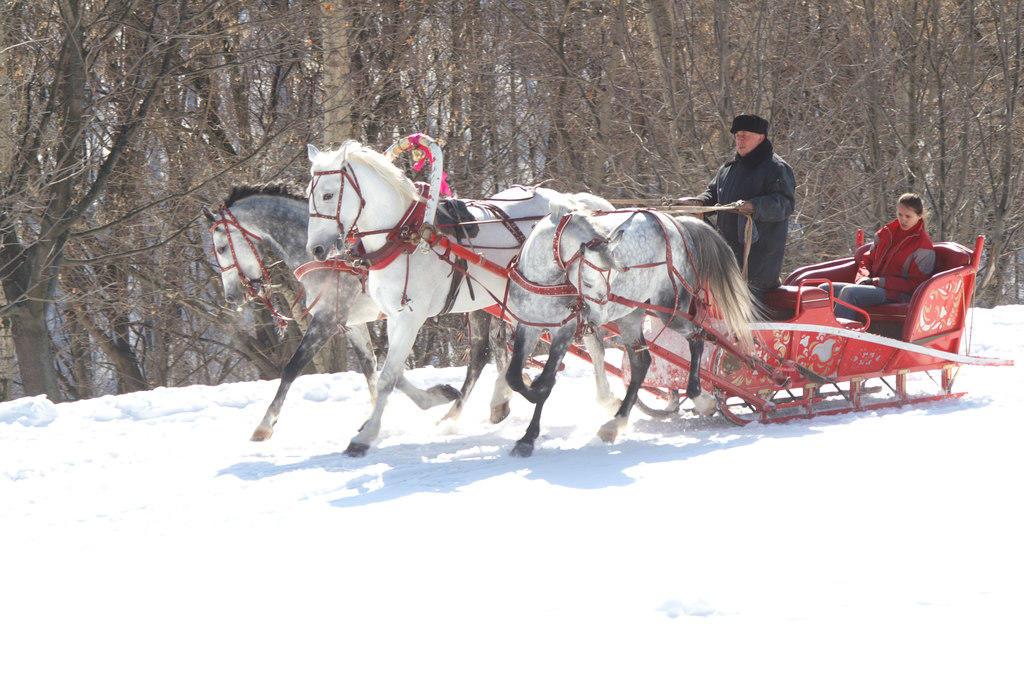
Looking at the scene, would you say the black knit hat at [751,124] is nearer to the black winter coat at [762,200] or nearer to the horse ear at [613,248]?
the black winter coat at [762,200]

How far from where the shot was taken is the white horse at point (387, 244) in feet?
22.7

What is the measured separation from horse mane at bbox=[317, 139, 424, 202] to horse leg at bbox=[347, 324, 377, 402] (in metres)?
1.46

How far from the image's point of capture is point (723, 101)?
39.4ft

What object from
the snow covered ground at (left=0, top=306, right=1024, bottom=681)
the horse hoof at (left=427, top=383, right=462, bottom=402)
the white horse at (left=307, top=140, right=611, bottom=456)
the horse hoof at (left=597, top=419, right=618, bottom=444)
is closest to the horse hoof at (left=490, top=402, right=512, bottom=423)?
the horse hoof at (left=427, top=383, right=462, bottom=402)

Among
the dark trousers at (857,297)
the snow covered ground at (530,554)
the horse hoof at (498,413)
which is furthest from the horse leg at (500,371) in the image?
the dark trousers at (857,297)

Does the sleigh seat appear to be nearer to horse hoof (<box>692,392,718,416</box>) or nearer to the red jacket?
the red jacket

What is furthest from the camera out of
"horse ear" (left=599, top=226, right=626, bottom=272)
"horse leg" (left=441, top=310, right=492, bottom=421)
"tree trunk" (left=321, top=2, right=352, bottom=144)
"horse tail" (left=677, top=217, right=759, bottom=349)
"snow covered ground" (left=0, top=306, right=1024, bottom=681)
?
"tree trunk" (left=321, top=2, right=352, bottom=144)

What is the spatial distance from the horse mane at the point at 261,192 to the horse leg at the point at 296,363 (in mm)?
900

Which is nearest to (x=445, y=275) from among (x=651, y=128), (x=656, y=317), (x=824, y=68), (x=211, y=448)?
(x=656, y=317)

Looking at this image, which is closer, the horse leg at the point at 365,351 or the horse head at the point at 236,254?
the horse head at the point at 236,254

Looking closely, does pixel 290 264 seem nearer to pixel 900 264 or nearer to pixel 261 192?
pixel 261 192

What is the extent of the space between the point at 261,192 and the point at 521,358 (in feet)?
7.92

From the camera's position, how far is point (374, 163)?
23.2 feet

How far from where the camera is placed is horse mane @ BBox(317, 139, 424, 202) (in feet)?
23.0
